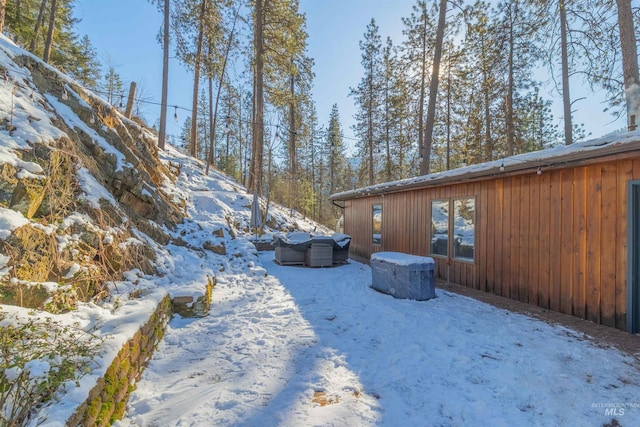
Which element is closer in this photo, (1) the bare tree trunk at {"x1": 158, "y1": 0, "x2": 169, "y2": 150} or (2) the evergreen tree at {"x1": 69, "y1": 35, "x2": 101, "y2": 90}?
(1) the bare tree trunk at {"x1": 158, "y1": 0, "x2": 169, "y2": 150}

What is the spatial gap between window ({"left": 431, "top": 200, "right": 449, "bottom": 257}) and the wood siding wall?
200 mm

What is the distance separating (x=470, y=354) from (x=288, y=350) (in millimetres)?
1849

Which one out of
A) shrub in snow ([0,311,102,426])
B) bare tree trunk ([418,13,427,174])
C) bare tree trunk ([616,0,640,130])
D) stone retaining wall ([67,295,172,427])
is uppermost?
bare tree trunk ([418,13,427,174])

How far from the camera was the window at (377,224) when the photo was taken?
8.74 meters

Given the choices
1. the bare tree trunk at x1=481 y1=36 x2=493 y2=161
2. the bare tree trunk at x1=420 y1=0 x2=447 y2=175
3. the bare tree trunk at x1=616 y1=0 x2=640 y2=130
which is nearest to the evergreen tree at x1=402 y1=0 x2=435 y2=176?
the bare tree trunk at x1=420 y1=0 x2=447 y2=175

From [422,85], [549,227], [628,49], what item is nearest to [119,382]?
[549,227]

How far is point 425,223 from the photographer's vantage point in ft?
22.0

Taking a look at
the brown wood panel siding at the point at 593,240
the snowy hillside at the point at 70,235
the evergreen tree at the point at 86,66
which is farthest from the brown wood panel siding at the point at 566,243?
the evergreen tree at the point at 86,66

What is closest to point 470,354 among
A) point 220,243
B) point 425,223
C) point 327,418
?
point 327,418

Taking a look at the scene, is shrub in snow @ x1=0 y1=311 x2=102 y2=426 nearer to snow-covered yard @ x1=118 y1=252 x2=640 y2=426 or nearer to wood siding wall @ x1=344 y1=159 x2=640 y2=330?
snow-covered yard @ x1=118 y1=252 x2=640 y2=426

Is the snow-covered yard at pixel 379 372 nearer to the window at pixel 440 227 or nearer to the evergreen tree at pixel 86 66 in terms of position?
the window at pixel 440 227

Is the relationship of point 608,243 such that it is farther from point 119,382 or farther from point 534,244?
point 119,382

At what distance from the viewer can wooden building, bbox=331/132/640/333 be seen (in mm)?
3428

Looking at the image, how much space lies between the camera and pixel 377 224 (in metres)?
8.95
